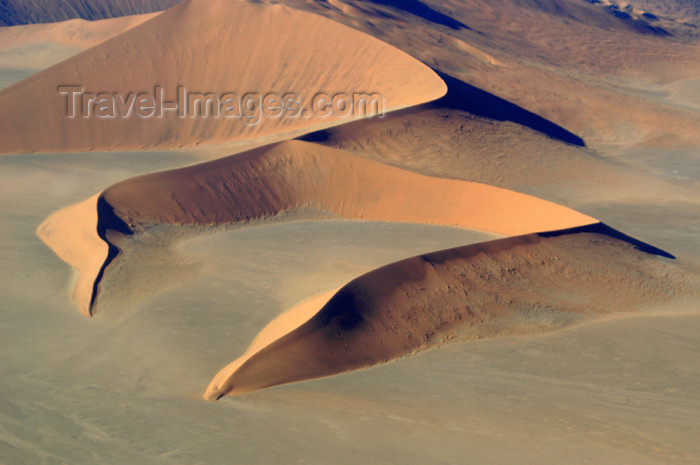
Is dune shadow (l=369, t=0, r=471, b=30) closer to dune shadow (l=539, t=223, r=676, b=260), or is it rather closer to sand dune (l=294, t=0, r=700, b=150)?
sand dune (l=294, t=0, r=700, b=150)

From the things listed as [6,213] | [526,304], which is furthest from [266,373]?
[6,213]

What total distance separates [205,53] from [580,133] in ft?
45.9

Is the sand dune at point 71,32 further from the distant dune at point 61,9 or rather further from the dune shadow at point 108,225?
the dune shadow at point 108,225

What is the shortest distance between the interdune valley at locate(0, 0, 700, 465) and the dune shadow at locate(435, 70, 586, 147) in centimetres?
12

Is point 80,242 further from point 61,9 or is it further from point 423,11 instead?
point 61,9

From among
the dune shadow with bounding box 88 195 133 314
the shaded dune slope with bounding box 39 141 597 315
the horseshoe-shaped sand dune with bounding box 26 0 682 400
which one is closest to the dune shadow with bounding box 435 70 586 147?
the horseshoe-shaped sand dune with bounding box 26 0 682 400

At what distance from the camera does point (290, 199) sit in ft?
59.3

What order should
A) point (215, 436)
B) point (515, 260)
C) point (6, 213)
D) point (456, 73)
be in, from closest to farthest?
point (215, 436), point (515, 260), point (6, 213), point (456, 73)

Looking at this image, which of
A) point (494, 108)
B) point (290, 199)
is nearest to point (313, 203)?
point (290, 199)

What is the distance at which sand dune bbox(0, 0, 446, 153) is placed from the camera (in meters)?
22.7

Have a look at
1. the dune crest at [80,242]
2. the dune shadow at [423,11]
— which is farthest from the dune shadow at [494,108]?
the dune shadow at [423,11]

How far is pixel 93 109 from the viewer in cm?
2364

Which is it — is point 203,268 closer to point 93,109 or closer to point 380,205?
point 380,205

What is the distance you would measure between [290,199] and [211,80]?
8.59 metres
